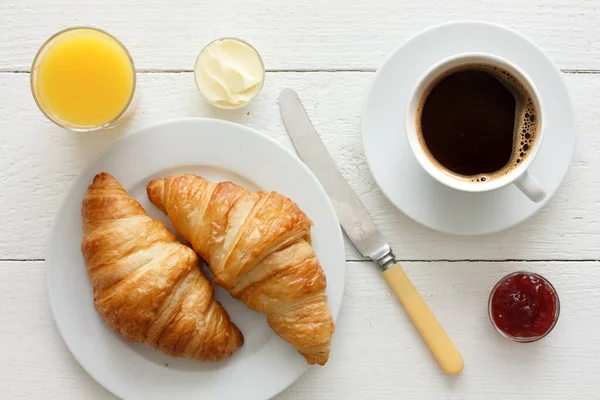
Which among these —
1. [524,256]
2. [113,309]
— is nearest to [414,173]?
[524,256]

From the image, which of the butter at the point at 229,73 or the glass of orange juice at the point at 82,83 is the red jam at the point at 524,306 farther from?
the glass of orange juice at the point at 82,83

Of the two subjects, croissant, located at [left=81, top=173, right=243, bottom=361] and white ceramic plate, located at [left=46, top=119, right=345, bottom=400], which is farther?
white ceramic plate, located at [left=46, top=119, right=345, bottom=400]

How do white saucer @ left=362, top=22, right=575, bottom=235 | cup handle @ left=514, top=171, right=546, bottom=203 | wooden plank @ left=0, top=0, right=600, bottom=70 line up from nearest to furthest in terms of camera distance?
cup handle @ left=514, top=171, right=546, bottom=203 → white saucer @ left=362, top=22, right=575, bottom=235 → wooden plank @ left=0, top=0, right=600, bottom=70

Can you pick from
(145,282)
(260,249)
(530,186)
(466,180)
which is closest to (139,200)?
(145,282)

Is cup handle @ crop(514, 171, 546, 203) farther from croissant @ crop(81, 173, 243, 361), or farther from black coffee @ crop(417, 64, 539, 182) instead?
croissant @ crop(81, 173, 243, 361)

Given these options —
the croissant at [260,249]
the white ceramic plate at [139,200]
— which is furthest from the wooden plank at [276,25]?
the croissant at [260,249]

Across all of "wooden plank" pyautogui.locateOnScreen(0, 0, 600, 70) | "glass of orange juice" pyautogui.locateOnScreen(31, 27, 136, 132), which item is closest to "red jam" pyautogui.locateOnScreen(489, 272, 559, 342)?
"wooden plank" pyautogui.locateOnScreen(0, 0, 600, 70)
